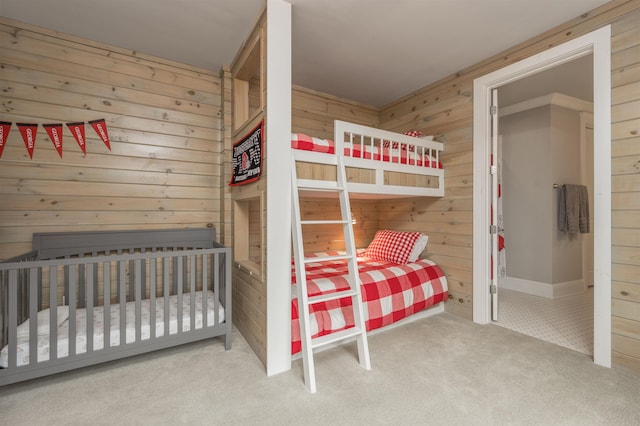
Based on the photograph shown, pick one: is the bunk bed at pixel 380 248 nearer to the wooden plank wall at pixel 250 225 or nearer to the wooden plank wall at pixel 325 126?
the wooden plank wall at pixel 250 225

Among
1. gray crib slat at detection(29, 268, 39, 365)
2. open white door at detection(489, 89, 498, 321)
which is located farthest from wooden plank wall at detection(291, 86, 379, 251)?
gray crib slat at detection(29, 268, 39, 365)

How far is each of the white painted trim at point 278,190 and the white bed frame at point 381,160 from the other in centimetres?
18

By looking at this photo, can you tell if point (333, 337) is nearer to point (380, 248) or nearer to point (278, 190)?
point (278, 190)

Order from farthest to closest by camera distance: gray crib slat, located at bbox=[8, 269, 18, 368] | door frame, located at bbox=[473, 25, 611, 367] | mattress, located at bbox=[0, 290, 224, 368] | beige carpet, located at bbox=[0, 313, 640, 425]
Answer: door frame, located at bbox=[473, 25, 611, 367] → mattress, located at bbox=[0, 290, 224, 368] → gray crib slat, located at bbox=[8, 269, 18, 368] → beige carpet, located at bbox=[0, 313, 640, 425]

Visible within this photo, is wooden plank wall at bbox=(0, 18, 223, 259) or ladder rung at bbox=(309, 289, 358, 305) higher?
wooden plank wall at bbox=(0, 18, 223, 259)

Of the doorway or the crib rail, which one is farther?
the doorway

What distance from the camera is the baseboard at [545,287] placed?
12.0 ft

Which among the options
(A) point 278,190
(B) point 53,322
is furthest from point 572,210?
(B) point 53,322

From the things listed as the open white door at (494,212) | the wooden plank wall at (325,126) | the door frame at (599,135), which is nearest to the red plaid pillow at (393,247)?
the wooden plank wall at (325,126)

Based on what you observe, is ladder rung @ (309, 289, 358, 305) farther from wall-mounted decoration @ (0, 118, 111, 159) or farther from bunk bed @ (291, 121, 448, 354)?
wall-mounted decoration @ (0, 118, 111, 159)

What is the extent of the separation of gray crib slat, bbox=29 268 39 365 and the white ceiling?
189cm

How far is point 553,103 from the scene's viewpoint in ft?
12.0

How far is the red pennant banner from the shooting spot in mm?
2271

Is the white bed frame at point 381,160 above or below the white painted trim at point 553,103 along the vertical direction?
below
